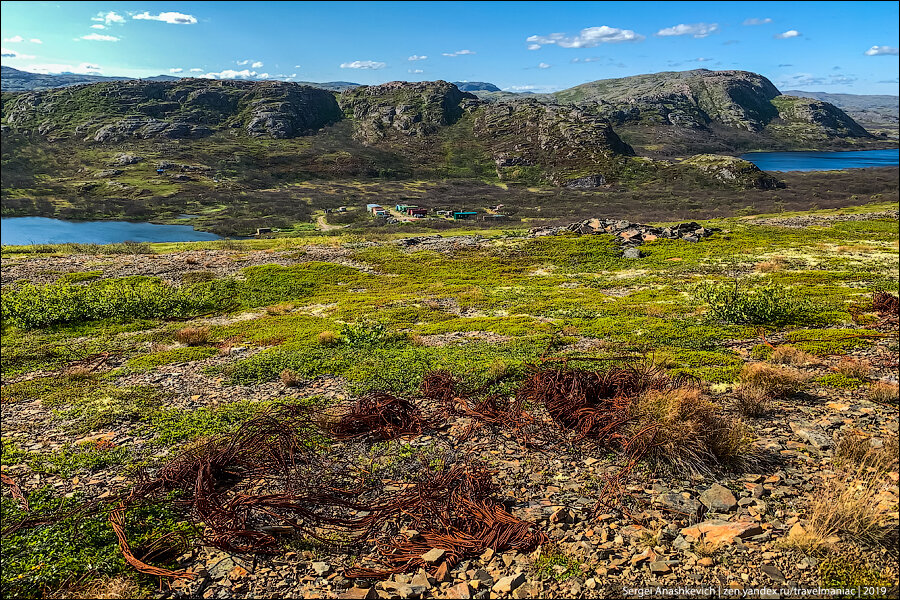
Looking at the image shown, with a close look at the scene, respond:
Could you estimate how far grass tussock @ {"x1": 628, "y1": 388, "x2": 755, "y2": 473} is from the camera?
740 cm

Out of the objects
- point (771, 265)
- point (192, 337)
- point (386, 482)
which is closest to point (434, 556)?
point (386, 482)

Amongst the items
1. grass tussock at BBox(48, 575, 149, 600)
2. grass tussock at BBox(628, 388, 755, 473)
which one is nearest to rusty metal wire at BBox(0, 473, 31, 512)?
grass tussock at BBox(48, 575, 149, 600)

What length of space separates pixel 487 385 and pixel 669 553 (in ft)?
18.9

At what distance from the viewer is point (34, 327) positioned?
19.3m

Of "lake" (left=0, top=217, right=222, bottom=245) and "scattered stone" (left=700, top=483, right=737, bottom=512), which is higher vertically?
"lake" (left=0, top=217, right=222, bottom=245)

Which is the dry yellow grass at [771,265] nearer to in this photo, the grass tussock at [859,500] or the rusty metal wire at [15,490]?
the grass tussock at [859,500]

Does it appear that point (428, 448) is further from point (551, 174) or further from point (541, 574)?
point (551, 174)

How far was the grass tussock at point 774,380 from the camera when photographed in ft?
32.9

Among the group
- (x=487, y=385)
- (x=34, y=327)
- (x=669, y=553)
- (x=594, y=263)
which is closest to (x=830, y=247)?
(x=594, y=263)

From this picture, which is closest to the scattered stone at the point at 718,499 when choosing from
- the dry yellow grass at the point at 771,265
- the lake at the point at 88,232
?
the dry yellow grass at the point at 771,265

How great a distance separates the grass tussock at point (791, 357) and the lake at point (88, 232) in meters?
88.3

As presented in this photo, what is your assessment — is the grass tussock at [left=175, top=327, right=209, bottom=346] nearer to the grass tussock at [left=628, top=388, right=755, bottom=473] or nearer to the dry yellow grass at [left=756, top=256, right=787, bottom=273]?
the grass tussock at [left=628, top=388, right=755, bottom=473]

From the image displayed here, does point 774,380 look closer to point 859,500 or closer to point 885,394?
point 885,394

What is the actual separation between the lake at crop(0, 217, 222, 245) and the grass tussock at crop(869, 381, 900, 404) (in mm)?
90581
